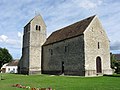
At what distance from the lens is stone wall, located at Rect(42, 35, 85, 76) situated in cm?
3077

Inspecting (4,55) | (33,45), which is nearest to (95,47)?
(33,45)

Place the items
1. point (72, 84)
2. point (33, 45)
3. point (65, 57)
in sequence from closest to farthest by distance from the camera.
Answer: point (72, 84)
point (65, 57)
point (33, 45)

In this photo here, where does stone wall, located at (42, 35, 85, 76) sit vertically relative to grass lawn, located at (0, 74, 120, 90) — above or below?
above

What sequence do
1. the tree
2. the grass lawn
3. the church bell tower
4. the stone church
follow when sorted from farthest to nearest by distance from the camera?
the tree, the church bell tower, the stone church, the grass lawn

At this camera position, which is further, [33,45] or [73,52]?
[33,45]

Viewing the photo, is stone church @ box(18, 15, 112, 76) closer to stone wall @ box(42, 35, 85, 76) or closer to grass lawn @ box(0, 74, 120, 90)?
stone wall @ box(42, 35, 85, 76)

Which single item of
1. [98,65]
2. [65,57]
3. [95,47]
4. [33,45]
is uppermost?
[33,45]

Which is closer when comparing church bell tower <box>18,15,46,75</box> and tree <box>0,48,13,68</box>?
church bell tower <box>18,15,46,75</box>

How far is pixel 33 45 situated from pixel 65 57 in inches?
469

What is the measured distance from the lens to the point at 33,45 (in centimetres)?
4341

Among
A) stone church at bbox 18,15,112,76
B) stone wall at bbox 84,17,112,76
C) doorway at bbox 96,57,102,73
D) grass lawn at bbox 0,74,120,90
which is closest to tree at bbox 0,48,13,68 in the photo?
stone church at bbox 18,15,112,76

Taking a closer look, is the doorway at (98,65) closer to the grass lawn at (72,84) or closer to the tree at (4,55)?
the grass lawn at (72,84)

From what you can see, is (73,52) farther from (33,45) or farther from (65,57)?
(33,45)

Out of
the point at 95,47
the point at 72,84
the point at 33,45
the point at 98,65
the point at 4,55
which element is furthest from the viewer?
the point at 4,55
